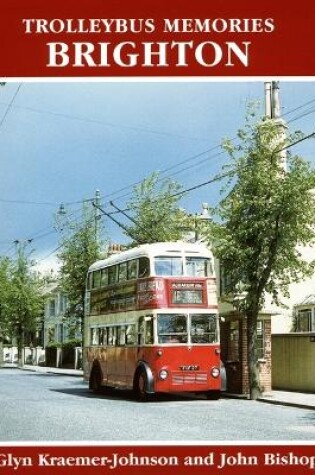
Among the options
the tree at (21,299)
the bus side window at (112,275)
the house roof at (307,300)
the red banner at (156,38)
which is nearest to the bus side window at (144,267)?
the bus side window at (112,275)

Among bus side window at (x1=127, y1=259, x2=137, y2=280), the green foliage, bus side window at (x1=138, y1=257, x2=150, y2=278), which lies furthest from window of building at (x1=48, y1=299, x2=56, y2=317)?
bus side window at (x1=138, y1=257, x2=150, y2=278)

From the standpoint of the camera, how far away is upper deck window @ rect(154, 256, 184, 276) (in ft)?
69.9

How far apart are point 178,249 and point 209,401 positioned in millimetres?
4189

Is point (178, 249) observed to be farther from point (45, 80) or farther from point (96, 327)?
point (45, 80)

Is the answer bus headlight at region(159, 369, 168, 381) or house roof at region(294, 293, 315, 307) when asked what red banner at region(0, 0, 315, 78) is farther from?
house roof at region(294, 293, 315, 307)

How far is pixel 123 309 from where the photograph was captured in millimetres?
22859

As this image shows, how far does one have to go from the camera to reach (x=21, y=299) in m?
57.5

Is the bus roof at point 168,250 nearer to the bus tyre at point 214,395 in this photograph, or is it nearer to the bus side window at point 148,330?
the bus side window at point 148,330

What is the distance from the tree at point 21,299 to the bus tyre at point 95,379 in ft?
106

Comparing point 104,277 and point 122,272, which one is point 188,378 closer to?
point 122,272

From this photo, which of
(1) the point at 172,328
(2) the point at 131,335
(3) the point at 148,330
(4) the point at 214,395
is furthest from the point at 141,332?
(4) the point at 214,395
